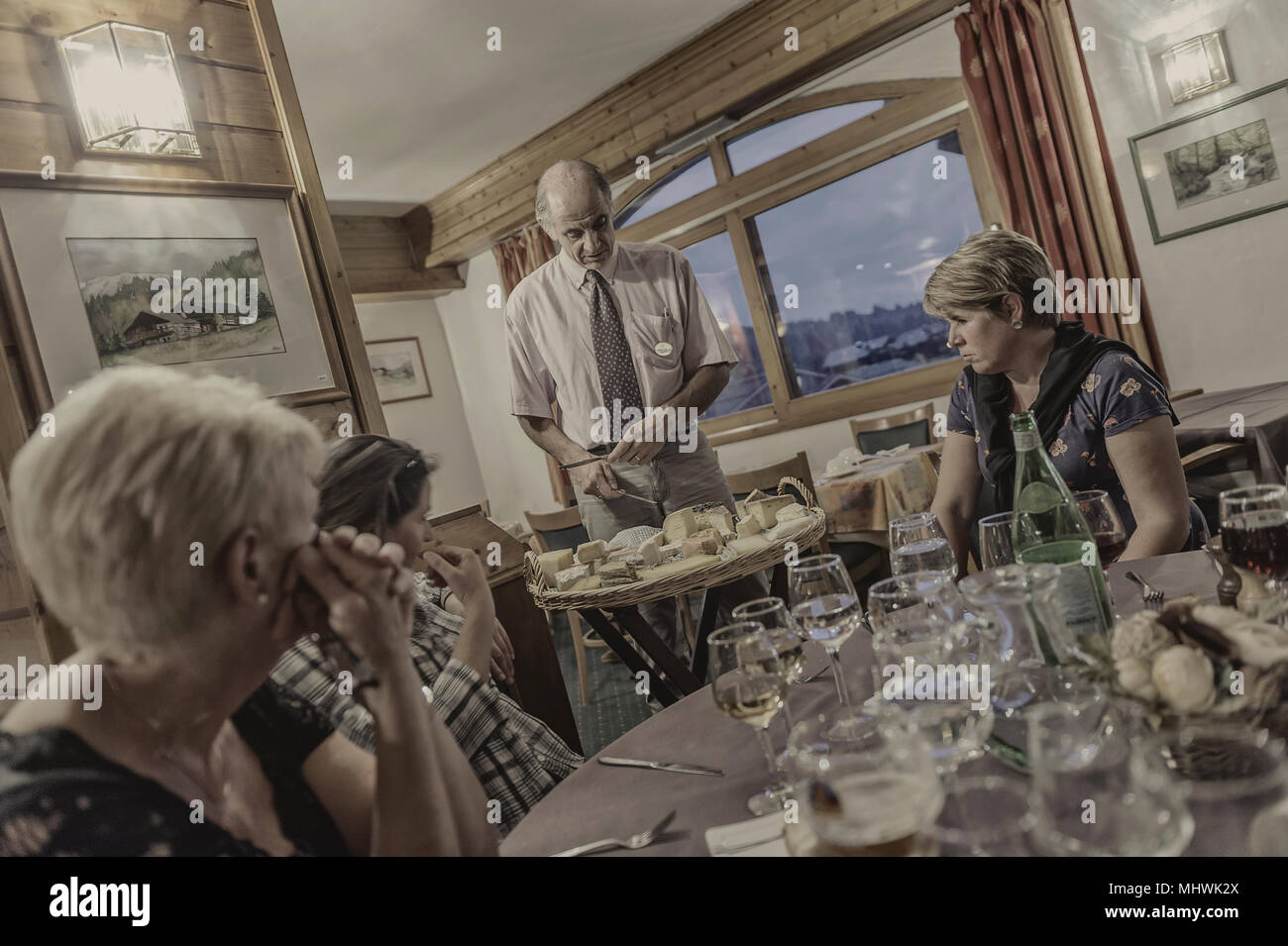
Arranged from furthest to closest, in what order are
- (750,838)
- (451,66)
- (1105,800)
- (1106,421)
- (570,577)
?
(451,66)
(570,577)
(1106,421)
(750,838)
(1105,800)

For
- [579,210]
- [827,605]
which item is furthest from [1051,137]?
[827,605]

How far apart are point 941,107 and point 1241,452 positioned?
2.86 meters

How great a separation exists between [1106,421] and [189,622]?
1559 millimetres

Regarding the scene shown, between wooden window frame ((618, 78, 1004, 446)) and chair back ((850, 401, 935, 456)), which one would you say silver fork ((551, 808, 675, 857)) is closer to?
chair back ((850, 401, 935, 456))

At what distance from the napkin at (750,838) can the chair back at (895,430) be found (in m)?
4.15

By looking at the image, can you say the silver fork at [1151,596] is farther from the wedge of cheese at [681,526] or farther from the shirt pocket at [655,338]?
the shirt pocket at [655,338]

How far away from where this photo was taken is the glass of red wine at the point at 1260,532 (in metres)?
0.83

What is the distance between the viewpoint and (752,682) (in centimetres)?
90

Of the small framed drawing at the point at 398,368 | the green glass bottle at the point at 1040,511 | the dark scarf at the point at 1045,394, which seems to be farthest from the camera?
the small framed drawing at the point at 398,368

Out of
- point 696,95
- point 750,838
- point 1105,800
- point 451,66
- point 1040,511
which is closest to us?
point 1105,800

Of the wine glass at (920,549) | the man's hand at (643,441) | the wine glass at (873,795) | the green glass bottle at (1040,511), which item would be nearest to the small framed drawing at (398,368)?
the man's hand at (643,441)

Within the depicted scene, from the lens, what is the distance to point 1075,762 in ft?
1.73

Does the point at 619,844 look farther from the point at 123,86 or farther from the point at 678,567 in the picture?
the point at 123,86
